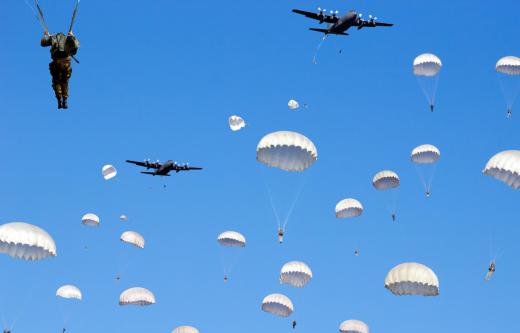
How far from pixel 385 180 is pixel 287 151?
2354cm

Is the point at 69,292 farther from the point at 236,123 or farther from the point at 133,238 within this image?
the point at 236,123

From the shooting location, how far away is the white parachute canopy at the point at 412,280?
43469 millimetres

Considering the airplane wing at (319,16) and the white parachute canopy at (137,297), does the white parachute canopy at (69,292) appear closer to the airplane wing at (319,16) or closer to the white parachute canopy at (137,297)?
the white parachute canopy at (137,297)

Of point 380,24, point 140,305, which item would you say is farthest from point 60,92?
point 140,305

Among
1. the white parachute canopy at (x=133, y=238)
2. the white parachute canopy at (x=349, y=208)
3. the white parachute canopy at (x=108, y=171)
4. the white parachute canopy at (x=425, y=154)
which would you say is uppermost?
the white parachute canopy at (x=108, y=171)

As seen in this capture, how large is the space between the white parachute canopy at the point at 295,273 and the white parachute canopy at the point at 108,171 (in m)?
26.8

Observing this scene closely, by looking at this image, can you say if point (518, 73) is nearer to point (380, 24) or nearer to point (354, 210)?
point (380, 24)

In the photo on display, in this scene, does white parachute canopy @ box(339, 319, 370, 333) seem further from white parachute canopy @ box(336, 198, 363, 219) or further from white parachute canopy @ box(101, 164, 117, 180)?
white parachute canopy @ box(101, 164, 117, 180)

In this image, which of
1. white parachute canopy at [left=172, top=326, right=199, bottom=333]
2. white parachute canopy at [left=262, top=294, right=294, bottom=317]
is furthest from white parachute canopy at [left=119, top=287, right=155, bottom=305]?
white parachute canopy at [left=262, top=294, right=294, bottom=317]

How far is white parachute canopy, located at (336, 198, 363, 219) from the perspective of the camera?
60.8m

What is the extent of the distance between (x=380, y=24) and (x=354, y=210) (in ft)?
57.1

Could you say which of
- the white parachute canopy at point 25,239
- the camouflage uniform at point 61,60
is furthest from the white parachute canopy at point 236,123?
→ the camouflage uniform at point 61,60

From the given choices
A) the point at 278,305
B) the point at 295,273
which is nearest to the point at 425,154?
the point at 295,273

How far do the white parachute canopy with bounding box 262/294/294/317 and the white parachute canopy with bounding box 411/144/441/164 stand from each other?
672 inches
